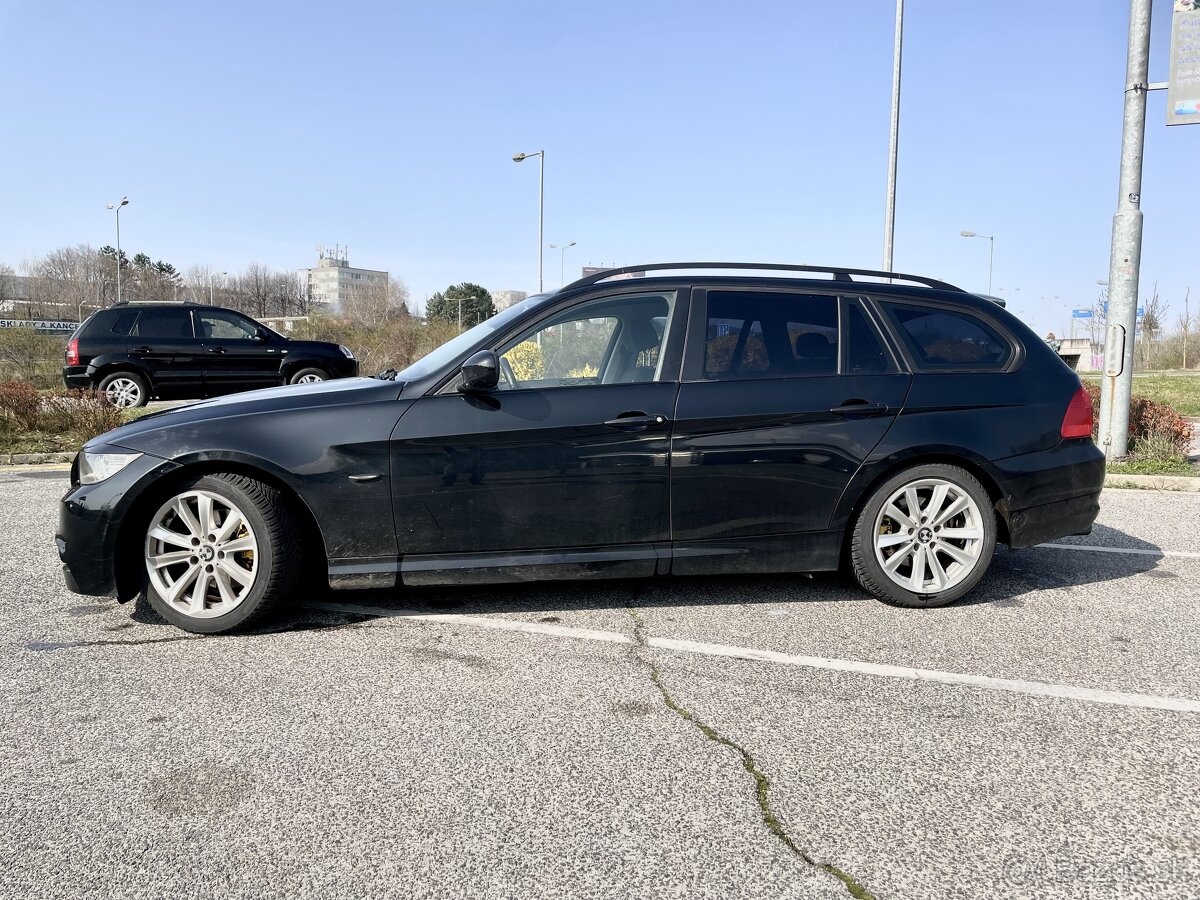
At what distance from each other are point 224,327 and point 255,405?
1133cm

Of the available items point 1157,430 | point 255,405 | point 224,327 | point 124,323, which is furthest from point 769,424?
point 124,323

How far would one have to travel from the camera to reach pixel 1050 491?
4707mm

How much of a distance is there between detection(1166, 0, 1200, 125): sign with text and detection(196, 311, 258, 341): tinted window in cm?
1268

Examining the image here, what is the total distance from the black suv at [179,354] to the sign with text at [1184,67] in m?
11.7

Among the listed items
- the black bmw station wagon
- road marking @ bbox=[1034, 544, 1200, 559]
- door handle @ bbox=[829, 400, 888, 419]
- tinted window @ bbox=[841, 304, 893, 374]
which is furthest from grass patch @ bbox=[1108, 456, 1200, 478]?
door handle @ bbox=[829, 400, 888, 419]

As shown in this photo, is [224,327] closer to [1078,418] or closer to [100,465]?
[100,465]

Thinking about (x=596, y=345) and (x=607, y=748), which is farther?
(x=596, y=345)

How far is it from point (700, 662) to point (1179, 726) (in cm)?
172

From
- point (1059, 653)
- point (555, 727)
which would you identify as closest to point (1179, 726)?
point (1059, 653)

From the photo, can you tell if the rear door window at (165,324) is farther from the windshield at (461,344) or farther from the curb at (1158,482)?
the curb at (1158,482)

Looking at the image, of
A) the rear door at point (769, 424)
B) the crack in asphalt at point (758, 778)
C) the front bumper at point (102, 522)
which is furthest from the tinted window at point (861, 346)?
the front bumper at point (102, 522)

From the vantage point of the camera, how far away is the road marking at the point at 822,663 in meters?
3.40

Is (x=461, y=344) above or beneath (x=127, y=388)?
above

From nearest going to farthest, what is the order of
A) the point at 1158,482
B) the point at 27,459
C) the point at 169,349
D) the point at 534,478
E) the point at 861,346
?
the point at 534,478, the point at 861,346, the point at 1158,482, the point at 27,459, the point at 169,349
